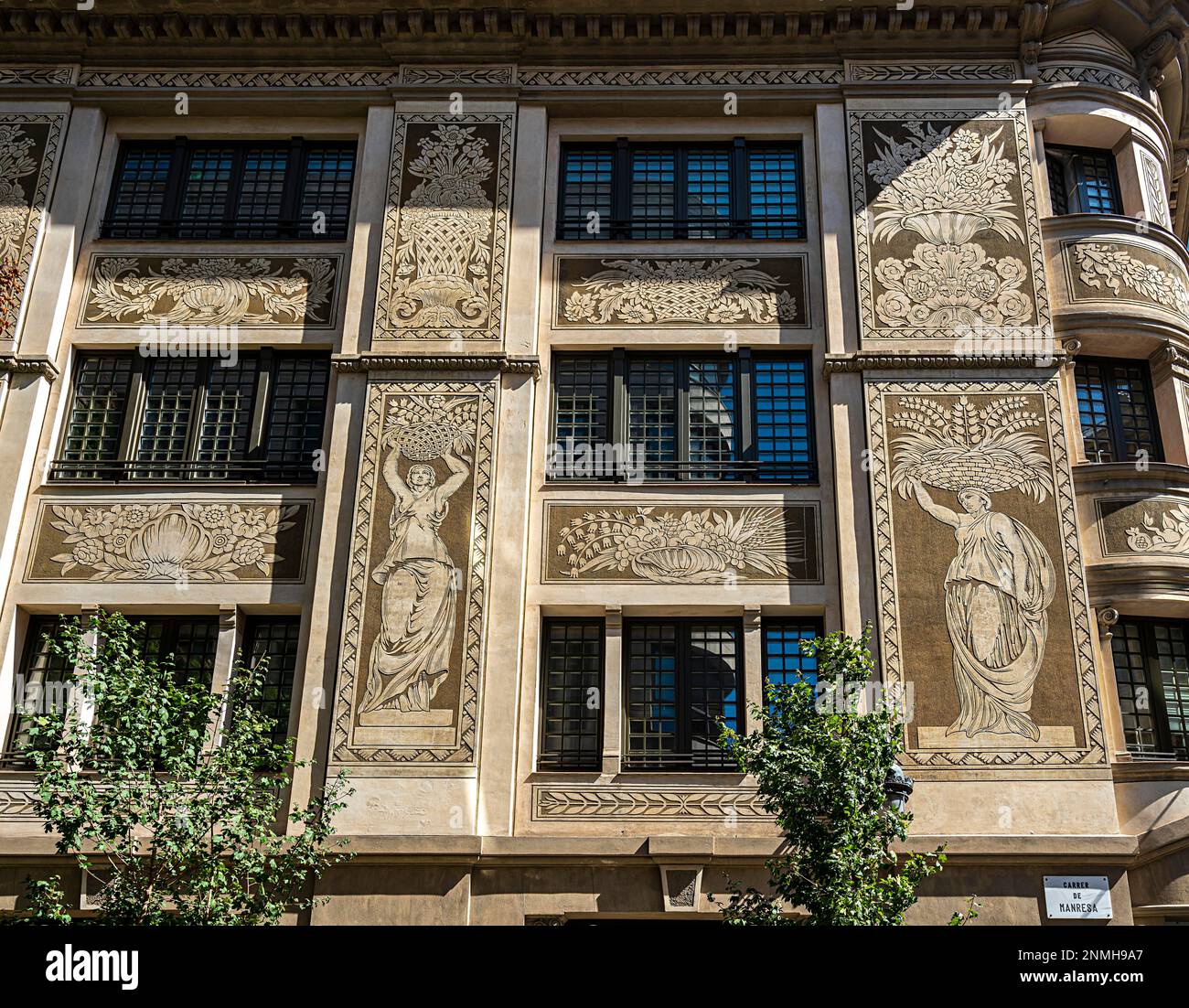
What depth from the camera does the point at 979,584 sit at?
17375 millimetres

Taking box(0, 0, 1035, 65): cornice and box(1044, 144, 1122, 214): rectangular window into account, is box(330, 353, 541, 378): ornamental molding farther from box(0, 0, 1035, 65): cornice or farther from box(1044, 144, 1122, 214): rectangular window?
box(1044, 144, 1122, 214): rectangular window

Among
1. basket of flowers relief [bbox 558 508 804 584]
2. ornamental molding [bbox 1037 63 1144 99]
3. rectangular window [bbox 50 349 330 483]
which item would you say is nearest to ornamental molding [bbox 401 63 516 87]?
rectangular window [bbox 50 349 330 483]

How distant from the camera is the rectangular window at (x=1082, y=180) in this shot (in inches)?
823

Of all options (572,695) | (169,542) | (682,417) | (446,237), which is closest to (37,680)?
(169,542)

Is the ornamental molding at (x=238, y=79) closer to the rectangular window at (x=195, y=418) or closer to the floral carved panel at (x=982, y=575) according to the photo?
the rectangular window at (x=195, y=418)

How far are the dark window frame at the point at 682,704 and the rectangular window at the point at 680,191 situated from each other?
606 cm

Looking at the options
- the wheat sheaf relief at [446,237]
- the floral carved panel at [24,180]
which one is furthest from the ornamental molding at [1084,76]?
the floral carved panel at [24,180]

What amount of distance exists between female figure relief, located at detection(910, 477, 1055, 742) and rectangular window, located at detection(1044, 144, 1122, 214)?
5.99 metres

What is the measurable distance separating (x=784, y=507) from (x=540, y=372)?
4.07m

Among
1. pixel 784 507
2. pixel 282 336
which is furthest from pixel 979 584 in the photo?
pixel 282 336

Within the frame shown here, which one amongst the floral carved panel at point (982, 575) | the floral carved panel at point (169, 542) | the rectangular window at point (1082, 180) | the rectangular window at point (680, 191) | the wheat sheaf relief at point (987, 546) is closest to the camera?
the floral carved panel at point (982, 575)

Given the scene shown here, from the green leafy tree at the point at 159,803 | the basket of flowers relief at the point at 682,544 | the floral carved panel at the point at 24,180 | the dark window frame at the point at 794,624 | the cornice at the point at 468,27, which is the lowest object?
the green leafy tree at the point at 159,803

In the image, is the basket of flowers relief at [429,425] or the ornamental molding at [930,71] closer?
the basket of flowers relief at [429,425]

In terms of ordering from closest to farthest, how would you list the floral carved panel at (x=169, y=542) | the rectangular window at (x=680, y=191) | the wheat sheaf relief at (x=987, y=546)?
the wheat sheaf relief at (x=987, y=546)
the floral carved panel at (x=169, y=542)
the rectangular window at (x=680, y=191)
